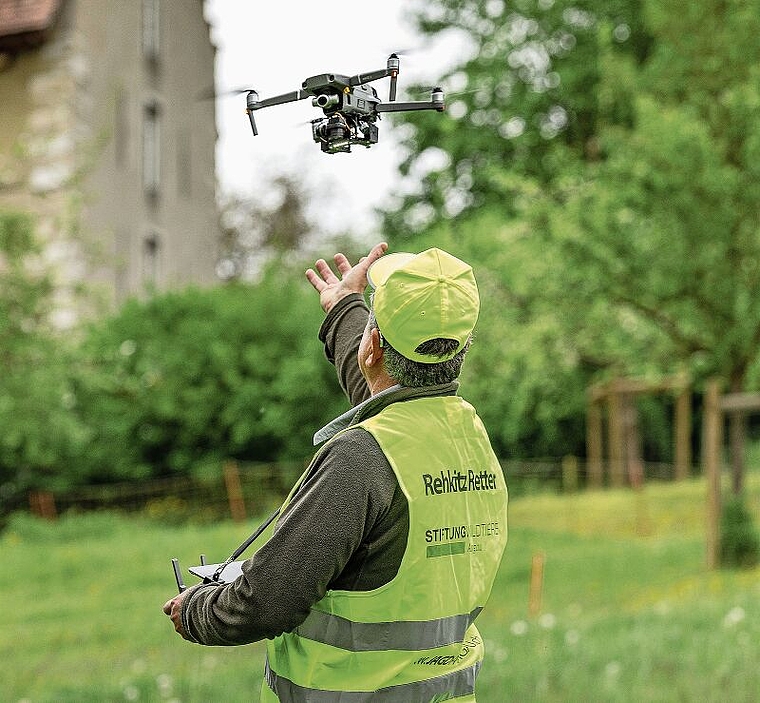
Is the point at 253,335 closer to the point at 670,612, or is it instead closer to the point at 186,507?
the point at 186,507

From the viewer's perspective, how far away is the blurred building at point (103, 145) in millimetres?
8773

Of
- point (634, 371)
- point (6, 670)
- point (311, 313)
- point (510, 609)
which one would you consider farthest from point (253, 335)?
point (6, 670)

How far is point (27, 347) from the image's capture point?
8.16 metres

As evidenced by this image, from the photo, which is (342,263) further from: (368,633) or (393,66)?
(368,633)

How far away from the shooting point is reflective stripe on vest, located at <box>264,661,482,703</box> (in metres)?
2.14

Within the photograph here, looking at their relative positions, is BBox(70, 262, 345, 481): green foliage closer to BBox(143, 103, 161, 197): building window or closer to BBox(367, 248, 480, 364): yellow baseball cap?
BBox(143, 103, 161, 197): building window

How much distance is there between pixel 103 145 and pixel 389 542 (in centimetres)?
725

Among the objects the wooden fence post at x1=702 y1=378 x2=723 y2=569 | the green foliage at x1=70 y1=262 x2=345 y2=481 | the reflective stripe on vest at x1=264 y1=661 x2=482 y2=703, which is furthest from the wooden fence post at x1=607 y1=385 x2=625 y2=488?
the reflective stripe on vest at x1=264 y1=661 x2=482 y2=703

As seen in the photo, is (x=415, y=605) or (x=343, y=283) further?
(x=343, y=283)

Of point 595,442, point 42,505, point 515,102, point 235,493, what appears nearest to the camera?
point 235,493

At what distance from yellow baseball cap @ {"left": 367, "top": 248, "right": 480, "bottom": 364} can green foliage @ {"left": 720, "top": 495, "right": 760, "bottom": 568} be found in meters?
8.12

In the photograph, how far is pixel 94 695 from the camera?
5.63 metres

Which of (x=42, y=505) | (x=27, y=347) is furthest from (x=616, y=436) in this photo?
(x=27, y=347)

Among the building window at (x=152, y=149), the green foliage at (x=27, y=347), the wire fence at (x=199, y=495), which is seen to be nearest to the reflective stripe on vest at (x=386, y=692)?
the green foliage at (x=27, y=347)
